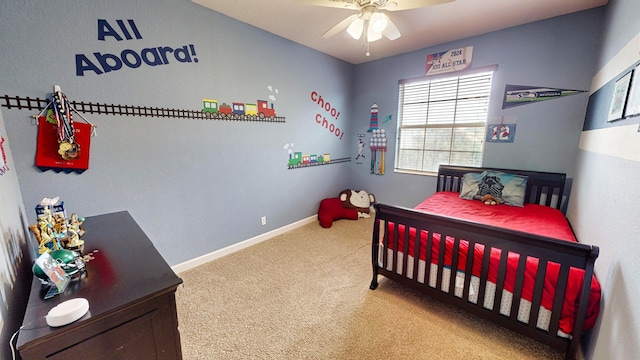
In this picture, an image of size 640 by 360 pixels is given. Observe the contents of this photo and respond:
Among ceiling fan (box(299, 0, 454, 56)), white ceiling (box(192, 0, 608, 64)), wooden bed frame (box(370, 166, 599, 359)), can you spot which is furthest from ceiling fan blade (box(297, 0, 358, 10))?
wooden bed frame (box(370, 166, 599, 359))

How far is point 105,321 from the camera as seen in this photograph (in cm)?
79

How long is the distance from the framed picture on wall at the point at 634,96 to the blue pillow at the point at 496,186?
1.40 metres

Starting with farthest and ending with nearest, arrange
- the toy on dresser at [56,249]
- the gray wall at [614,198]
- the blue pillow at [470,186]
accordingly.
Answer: the blue pillow at [470,186]
the gray wall at [614,198]
the toy on dresser at [56,249]

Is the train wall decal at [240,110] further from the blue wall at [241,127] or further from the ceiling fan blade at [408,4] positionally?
the ceiling fan blade at [408,4]

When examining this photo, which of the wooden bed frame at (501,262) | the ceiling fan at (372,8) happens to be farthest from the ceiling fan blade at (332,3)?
the wooden bed frame at (501,262)

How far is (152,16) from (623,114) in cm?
328

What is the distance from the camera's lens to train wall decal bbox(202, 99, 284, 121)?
7.84 feet

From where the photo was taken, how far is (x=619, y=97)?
4.82 ft

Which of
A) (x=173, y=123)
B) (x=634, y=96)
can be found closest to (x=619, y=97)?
(x=634, y=96)

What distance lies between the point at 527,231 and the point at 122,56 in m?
3.43

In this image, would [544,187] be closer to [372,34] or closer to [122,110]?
[372,34]

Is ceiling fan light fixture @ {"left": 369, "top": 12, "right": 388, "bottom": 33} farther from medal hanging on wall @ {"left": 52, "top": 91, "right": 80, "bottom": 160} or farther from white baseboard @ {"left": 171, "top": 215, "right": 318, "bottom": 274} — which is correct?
white baseboard @ {"left": 171, "top": 215, "right": 318, "bottom": 274}

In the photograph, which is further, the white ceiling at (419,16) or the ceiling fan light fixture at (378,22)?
the white ceiling at (419,16)

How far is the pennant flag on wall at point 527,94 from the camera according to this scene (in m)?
2.52
